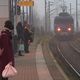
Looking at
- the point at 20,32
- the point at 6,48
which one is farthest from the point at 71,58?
the point at 6,48

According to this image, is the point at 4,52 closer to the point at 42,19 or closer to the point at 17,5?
the point at 17,5

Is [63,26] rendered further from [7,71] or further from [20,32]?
[7,71]

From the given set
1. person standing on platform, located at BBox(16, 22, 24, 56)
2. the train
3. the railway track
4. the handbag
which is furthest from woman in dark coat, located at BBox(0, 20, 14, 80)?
the train

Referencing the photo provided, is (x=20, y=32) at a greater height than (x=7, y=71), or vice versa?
(x=7, y=71)

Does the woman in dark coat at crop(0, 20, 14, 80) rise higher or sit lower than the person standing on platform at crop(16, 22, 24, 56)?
higher

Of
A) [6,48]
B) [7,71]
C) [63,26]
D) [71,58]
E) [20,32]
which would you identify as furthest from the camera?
[63,26]

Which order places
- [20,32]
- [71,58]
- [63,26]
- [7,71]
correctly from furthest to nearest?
[63,26]
[71,58]
[20,32]
[7,71]

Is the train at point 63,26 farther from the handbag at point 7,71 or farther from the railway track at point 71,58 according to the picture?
the handbag at point 7,71

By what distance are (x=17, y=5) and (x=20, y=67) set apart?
11928 millimetres

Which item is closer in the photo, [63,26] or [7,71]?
[7,71]

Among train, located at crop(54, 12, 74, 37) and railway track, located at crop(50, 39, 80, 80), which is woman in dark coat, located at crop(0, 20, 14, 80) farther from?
train, located at crop(54, 12, 74, 37)

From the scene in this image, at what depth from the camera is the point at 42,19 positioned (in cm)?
11600

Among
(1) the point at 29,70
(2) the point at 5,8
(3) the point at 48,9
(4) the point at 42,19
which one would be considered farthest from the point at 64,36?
(4) the point at 42,19

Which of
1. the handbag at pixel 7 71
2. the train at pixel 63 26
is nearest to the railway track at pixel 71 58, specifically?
the handbag at pixel 7 71
